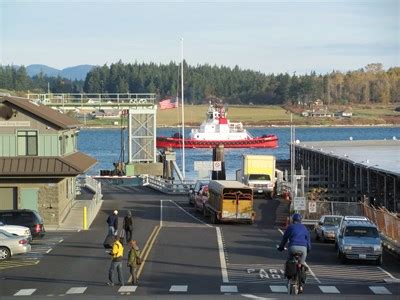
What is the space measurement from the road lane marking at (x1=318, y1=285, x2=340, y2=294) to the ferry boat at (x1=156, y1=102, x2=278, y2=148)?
360 ft

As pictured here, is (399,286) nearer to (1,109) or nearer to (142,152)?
(1,109)

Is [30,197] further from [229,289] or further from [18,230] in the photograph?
[229,289]

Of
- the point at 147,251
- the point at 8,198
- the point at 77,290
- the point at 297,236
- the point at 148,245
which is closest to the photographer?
the point at 297,236

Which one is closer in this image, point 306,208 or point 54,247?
point 54,247

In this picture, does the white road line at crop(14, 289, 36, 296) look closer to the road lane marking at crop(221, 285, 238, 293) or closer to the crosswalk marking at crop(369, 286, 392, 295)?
the road lane marking at crop(221, 285, 238, 293)

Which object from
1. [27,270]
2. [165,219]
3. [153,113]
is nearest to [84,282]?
[27,270]

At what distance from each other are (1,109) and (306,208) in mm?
16202

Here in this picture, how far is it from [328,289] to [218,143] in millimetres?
115263

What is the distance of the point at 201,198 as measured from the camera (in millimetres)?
55406

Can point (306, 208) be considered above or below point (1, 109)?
below

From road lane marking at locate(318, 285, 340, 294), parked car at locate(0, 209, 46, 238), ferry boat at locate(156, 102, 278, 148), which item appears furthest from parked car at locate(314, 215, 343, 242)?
ferry boat at locate(156, 102, 278, 148)

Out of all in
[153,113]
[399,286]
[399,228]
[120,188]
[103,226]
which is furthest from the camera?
[153,113]

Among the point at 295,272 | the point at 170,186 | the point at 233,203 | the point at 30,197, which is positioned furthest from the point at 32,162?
the point at 295,272

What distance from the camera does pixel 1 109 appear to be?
4866 cm
